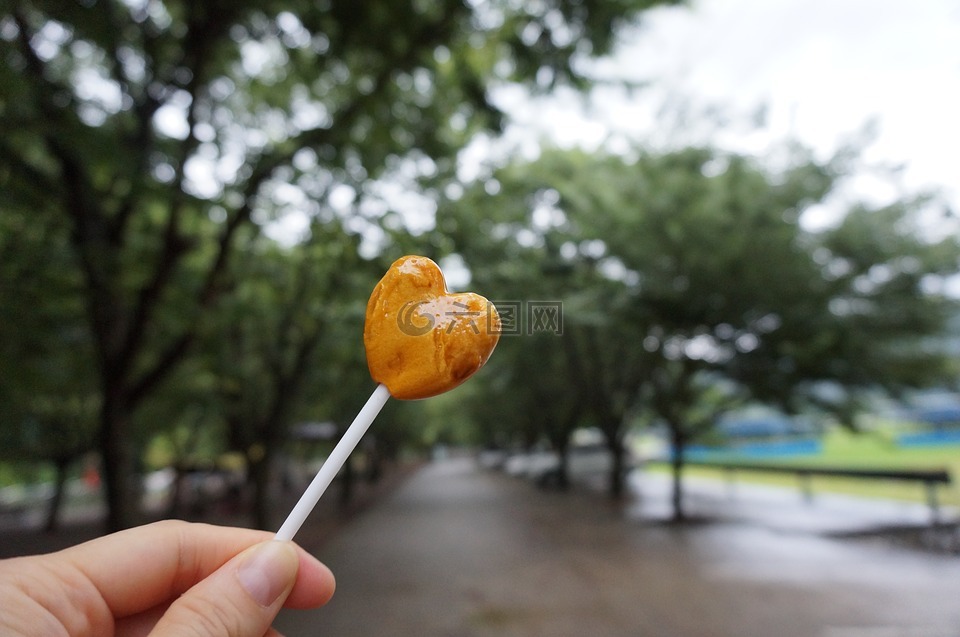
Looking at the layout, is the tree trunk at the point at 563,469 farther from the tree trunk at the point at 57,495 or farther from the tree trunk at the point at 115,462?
the tree trunk at the point at 115,462

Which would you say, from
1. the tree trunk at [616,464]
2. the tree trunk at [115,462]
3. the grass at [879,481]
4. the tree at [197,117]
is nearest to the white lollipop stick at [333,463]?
the tree at [197,117]

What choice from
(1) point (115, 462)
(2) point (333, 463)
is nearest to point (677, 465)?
(1) point (115, 462)

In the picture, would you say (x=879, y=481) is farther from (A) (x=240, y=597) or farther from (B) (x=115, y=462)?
(A) (x=240, y=597)

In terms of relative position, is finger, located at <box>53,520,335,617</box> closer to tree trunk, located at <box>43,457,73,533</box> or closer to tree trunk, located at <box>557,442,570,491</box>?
tree trunk, located at <box>43,457,73,533</box>

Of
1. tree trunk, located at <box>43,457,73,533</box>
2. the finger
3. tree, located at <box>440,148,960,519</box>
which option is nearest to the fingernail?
the finger

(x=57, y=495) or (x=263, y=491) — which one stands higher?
(x=263, y=491)

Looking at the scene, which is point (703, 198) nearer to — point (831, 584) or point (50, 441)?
point (831, 584)

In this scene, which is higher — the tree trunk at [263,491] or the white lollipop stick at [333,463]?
the white lollipop stick at [333,463]
